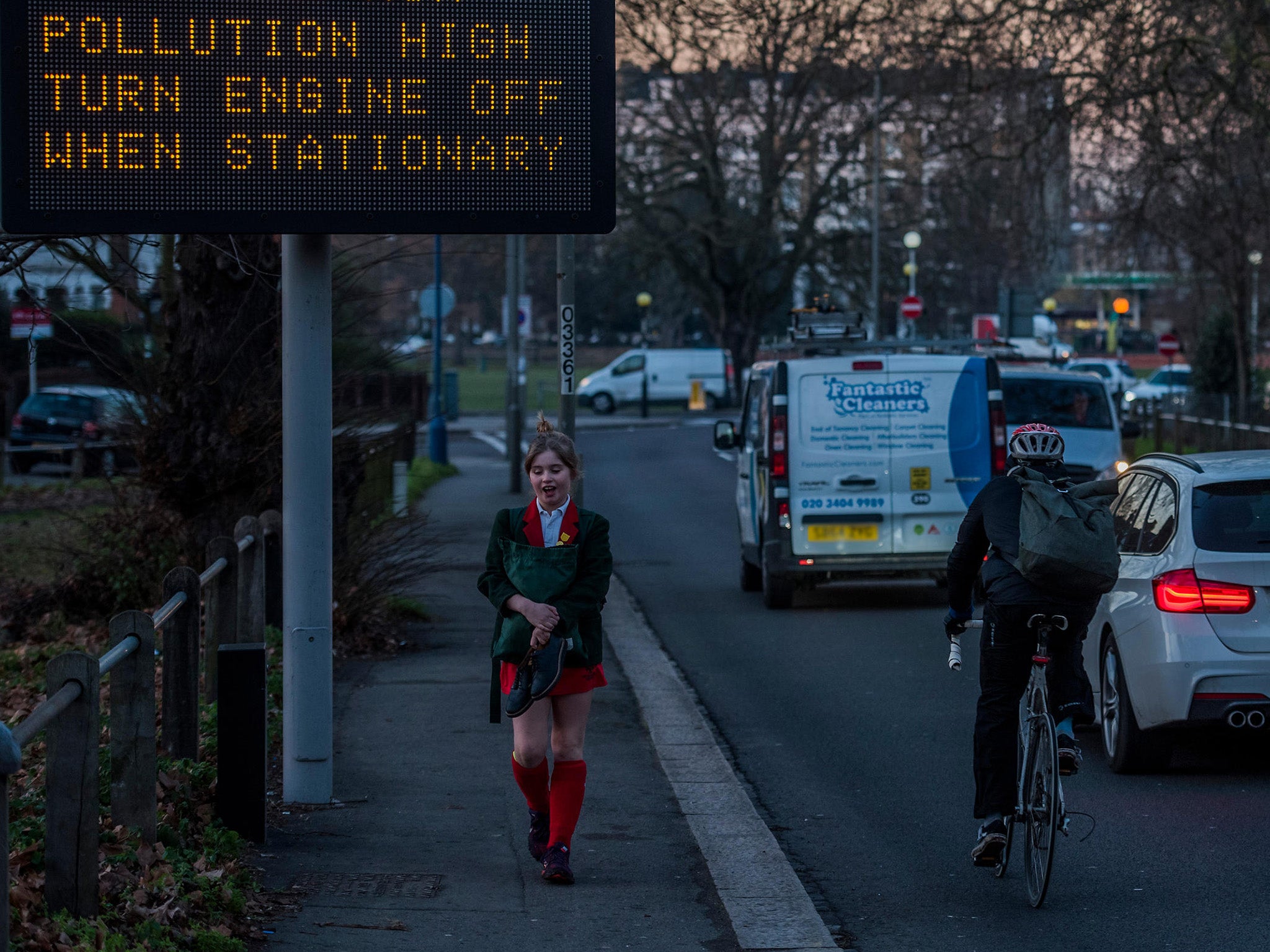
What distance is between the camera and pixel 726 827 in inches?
275

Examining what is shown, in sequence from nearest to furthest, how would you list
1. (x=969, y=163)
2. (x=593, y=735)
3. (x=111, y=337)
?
(x=593, y=735) < (x=111, y=337) < (x=969, y=163)

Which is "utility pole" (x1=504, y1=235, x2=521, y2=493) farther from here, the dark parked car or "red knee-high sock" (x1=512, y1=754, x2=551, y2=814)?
"red knee-high sock" (x1=512, y1=754, x2=551, y2=814)

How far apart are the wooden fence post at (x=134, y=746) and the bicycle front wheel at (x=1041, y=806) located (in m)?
2.93

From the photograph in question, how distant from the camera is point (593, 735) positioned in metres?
9.00

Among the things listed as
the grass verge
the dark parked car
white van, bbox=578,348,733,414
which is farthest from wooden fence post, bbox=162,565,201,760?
white van, bbox=578,348,733,414

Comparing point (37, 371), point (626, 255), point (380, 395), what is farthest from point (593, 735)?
point (626, 255)

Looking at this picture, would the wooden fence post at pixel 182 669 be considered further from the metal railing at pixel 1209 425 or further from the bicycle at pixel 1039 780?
the metal railing at pixel 1209 425

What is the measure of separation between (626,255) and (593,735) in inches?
1965

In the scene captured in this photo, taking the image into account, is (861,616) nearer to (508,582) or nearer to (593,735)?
(593,735)

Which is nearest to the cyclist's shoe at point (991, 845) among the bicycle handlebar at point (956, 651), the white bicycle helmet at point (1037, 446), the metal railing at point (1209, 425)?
the bicycle handlebar at point (956, 651)

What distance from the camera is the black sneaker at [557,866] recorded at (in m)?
6.05

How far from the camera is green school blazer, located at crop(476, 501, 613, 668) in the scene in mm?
5957

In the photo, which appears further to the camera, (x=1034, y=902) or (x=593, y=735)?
(x=593, y=735)

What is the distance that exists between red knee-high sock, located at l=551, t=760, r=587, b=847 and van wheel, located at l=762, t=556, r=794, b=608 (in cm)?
838
